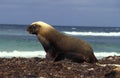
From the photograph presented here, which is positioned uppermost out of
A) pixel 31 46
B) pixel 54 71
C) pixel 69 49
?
pixel 69 49

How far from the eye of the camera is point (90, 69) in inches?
540

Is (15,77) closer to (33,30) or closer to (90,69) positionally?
(90,69)

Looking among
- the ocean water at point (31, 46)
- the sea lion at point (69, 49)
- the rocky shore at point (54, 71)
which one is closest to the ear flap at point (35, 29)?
the sea lion at point (69, 49)

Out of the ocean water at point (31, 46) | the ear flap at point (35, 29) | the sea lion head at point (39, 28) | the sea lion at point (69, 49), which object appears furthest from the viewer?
the ocean water at point (31, 46)

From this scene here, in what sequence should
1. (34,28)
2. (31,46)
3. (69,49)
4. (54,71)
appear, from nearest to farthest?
(54,71) < (69,49) < (34,28) < (31,46)

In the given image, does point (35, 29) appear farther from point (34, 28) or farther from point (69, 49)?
point (69, 49)

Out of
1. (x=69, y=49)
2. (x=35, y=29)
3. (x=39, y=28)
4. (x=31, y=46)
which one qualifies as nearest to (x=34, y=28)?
(x=35, y=29)


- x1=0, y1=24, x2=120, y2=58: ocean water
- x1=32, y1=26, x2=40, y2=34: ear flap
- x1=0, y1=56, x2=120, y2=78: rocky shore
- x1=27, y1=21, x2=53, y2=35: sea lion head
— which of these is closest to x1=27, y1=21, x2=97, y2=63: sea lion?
x1=27, y1=21, x2=53, y2=35: sea lion head

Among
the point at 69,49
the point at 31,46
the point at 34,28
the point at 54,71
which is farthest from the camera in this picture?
the point at 31,46

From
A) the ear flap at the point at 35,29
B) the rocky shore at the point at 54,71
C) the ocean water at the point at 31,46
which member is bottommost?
Answer: the ocean water at the point at 31,46

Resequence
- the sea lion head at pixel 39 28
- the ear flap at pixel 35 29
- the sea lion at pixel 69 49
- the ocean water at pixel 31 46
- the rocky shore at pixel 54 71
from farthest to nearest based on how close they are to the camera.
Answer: the ocean water at pixel 31 46, the ear flap at pixel 35 29, the sea lion head at pixel 39 28, the sea lion at pixel 69 49, the rocky shore at pixel 54 71

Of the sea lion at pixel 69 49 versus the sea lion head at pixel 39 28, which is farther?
the sea lion head at pixel 39 28

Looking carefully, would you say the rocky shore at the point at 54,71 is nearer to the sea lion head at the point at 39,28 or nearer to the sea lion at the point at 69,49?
the sea lion at the point at 69,49

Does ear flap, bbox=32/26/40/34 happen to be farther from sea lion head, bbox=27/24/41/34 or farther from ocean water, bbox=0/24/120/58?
ocean water, bbox=0/24/120/58
